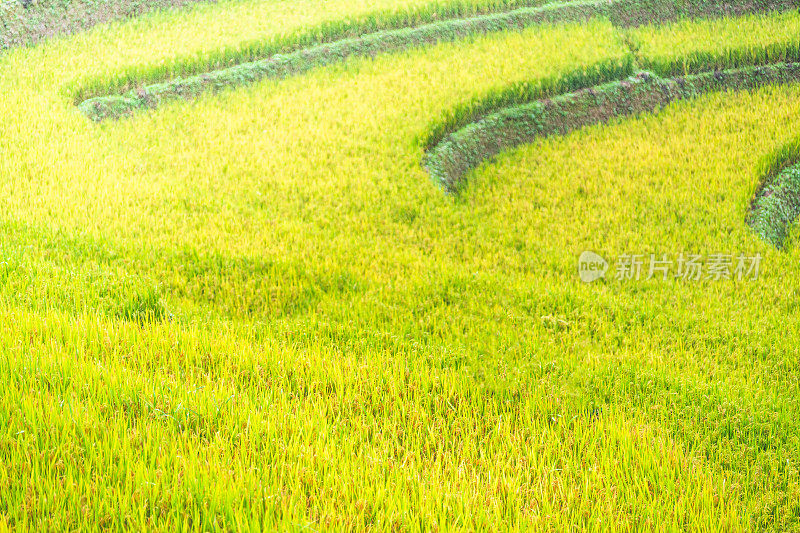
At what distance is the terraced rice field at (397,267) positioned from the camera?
2.81m

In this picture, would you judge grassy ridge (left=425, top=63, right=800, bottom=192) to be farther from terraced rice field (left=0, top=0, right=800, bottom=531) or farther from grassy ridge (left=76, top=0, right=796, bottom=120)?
grassy ridge (left=76, top=0, right=796, bottom=120)

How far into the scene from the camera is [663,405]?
405 centimetres

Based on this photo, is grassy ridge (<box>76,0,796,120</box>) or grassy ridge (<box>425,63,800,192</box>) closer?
grassy ridge (<box>425,63,800,192</box>)

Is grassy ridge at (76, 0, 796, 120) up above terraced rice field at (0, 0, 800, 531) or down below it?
above

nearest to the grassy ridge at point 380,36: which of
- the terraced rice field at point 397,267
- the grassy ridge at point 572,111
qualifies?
the terraced rice field at point 397,267

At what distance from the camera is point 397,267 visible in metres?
5.85

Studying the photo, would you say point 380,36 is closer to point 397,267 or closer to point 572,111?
point 572,111

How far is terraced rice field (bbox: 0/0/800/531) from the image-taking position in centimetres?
281

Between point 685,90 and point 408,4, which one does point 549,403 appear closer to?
point 685,90

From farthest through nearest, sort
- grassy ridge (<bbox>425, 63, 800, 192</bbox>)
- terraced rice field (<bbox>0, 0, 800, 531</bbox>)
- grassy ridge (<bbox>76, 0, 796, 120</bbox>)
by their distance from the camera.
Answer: grassy ridge (<bbox>76, 0, 796, 120</bbox>) < grassy ridge (<bbox>425, 63, 800, 192</bbox>) < terraced rice field (<bbox>0, 0, 800, 531</bbox>)

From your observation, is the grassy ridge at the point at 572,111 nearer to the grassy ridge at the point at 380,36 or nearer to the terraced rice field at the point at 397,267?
the terraced rice field at the point at 397,267

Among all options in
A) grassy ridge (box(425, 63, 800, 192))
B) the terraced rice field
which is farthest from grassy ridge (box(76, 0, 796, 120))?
grassy ridge (box(425, 63, 800, 192))

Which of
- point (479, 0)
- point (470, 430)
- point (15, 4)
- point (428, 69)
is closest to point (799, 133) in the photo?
point (428, 69)

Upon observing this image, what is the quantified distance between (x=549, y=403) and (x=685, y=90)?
329 inches
